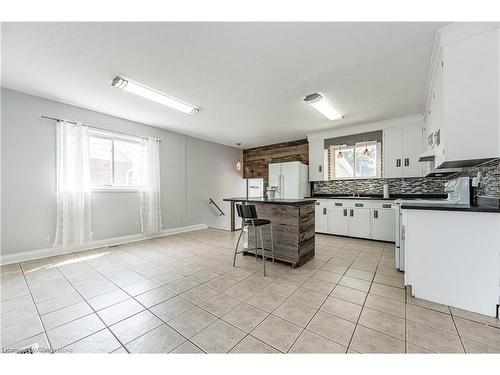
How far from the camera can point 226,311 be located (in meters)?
1.80

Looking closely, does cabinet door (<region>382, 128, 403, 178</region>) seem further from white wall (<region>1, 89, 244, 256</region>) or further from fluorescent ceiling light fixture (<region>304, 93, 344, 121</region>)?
white wall (<region>1, 89, 244, 256</region>)

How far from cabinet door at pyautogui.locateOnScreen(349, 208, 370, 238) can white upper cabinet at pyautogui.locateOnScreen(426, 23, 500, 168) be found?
102 inches

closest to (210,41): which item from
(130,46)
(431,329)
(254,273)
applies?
(130,46)

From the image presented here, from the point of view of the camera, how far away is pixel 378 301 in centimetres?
196

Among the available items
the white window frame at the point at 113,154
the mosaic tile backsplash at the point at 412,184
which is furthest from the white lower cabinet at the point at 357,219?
the white window frame at the point at 113,154

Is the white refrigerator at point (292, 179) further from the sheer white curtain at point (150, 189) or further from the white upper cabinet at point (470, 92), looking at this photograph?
the white upper cabinet at point (470, 92)

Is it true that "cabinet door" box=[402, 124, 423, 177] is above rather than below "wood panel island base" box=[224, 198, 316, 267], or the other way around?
above

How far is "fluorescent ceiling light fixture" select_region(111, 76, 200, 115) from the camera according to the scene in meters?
2.65

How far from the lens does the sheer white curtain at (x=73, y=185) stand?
3.35m

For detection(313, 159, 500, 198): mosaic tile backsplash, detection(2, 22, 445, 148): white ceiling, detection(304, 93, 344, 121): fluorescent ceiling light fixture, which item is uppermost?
detection(2, 22, 445, 148): white ceiling

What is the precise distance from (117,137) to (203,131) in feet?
6.25

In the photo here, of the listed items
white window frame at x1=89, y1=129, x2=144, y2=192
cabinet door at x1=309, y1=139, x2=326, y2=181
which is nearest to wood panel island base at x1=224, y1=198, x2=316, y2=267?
cabinet door at x1=309, y1=139, x2=326, y2=181
